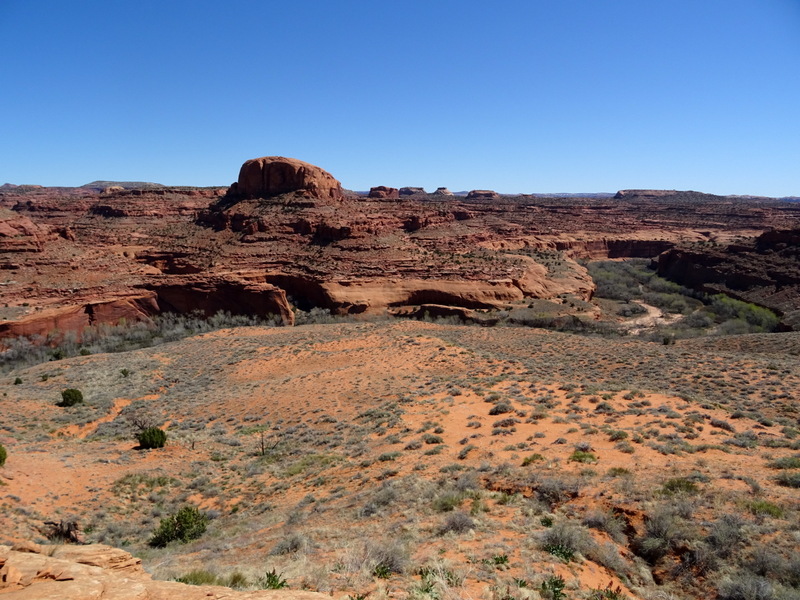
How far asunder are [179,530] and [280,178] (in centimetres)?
5002

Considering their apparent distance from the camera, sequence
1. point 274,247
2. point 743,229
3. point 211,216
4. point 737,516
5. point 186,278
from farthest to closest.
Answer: point 743,229 < point 211,216 < point 274,247 < point 186,278 < point 737,516

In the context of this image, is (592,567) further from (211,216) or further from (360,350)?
(211,216)

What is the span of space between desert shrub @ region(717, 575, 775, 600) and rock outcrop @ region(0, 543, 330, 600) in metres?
4.60

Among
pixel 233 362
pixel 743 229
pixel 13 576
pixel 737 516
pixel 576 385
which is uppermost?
pixel 743 229

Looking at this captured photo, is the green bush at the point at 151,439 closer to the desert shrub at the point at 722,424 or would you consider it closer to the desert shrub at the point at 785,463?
the desert shrub at the point at 785,463

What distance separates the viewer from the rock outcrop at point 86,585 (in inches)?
161

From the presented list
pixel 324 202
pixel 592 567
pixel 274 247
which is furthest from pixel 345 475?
pixel 324 202

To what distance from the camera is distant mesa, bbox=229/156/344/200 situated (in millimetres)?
53312

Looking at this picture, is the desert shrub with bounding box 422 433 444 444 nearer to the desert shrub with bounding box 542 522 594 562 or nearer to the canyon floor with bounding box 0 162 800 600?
the canyon floor with bounding box 0 162 800 600

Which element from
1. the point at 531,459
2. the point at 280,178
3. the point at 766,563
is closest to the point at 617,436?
the point at 531,459

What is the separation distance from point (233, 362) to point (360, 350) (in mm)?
6697

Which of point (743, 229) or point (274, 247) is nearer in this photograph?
point (274, 247)

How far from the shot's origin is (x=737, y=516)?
20.5 feet

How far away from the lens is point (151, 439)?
44.9ft
